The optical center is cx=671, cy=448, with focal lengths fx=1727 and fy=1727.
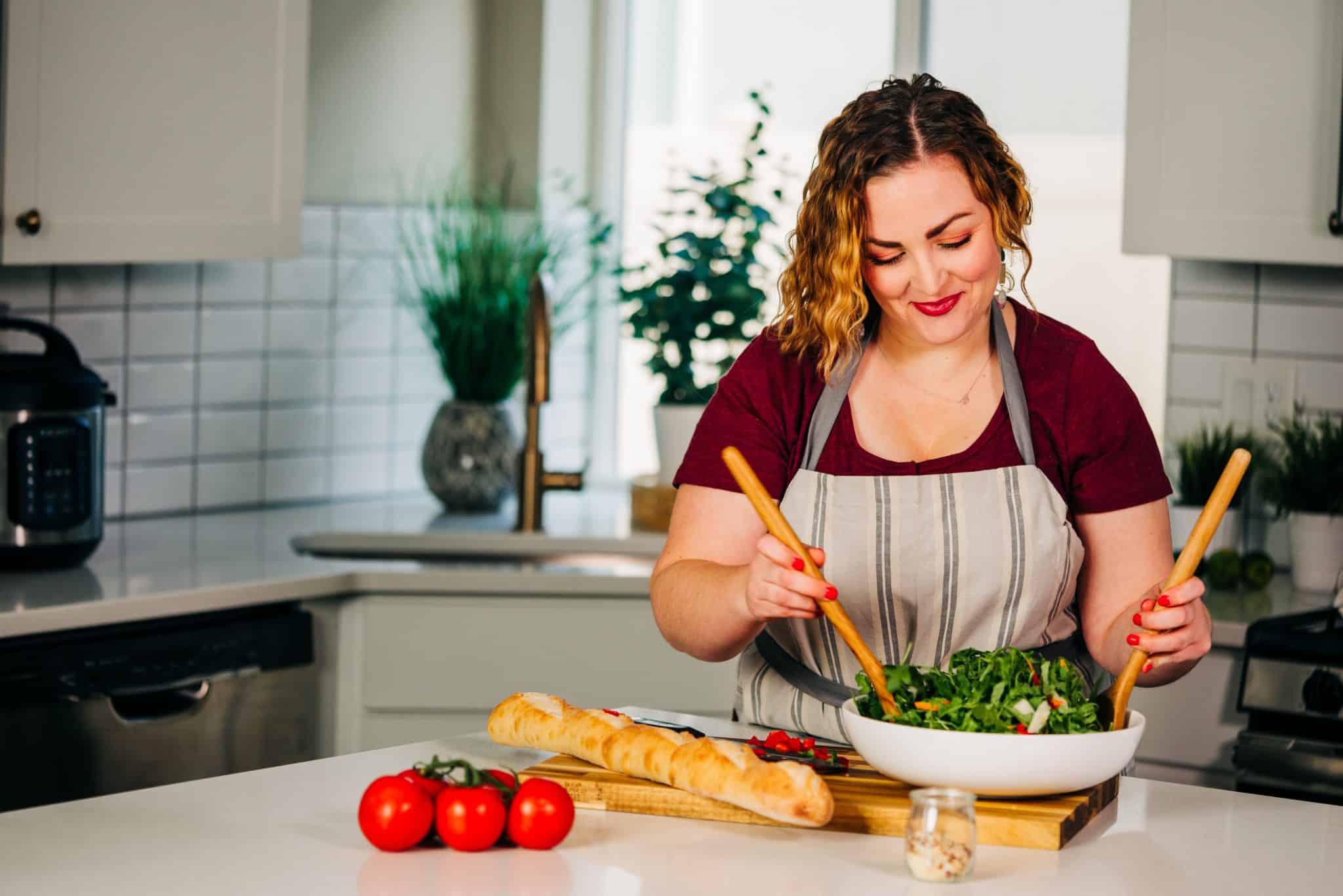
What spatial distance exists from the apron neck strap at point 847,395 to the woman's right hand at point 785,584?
368mm

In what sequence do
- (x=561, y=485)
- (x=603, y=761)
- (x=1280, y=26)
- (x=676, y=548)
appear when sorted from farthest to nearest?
(x=561, y=485) < (x=1280, y=26) < (x=676, y=548) < (x=603, y=761)

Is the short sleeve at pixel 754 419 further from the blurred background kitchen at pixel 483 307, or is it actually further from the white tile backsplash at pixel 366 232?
the white tile backsplash at pixel 366 232

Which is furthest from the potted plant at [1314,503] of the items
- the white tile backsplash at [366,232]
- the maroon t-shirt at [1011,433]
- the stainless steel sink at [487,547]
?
the white tile backsplash at [366,232]

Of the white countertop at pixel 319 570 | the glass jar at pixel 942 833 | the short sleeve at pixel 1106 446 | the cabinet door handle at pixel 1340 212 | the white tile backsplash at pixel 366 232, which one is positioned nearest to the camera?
the glass jar at pixel 942 833

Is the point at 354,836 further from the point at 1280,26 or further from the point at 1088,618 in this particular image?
the point at 1280,26

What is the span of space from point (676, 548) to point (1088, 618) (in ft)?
1.57

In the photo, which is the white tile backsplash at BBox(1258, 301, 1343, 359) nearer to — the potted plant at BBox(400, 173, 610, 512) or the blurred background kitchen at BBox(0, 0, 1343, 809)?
the blurred background kitchen at BBox(0, 0, 1343, 809)

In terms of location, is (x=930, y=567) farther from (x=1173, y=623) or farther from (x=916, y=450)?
(x=1173, y=623)

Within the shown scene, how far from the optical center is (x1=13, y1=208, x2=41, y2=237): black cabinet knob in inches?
110

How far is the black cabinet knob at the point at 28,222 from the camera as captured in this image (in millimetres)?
2791

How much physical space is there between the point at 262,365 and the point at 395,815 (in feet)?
7.30

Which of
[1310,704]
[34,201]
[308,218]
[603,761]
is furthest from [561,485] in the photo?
[603,761]

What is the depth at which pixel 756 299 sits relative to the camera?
11.4 feet

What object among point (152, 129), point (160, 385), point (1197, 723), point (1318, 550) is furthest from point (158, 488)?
point (1318, 550)
